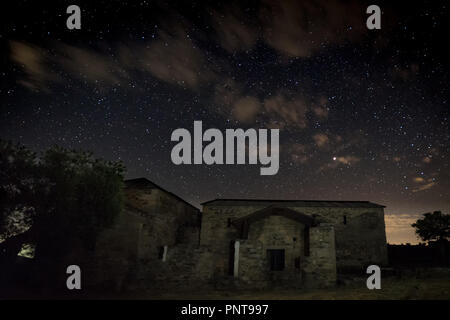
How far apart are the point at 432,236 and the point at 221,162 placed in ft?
87.7

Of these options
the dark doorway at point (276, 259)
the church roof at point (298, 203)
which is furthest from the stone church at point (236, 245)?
the church roof at point (298, 203)

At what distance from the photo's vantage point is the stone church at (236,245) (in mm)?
14742

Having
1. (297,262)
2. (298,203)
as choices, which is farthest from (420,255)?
(297,262)

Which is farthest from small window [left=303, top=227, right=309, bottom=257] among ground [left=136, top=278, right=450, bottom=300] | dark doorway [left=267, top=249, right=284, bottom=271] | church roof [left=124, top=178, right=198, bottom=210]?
church roof [left=124, top=178, right=198, bottom=210]

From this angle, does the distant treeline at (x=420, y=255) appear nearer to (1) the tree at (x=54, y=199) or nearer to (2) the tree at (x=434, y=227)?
(2) the tree at (x=434, y=227)

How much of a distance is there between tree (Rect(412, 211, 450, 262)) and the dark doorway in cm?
1859

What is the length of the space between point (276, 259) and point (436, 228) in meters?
19.5

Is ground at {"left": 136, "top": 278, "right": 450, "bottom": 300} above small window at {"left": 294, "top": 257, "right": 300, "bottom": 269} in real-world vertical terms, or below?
below

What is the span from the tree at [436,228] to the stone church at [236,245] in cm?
578

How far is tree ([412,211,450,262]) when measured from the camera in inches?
997

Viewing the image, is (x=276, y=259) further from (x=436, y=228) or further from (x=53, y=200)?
(x=436, y=228)

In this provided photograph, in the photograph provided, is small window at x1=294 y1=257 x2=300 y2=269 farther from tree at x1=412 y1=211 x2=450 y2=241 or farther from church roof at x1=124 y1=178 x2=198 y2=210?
tree at x1=412 y1=211 x2=450 y2=241

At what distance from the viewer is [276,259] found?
18.0 m
